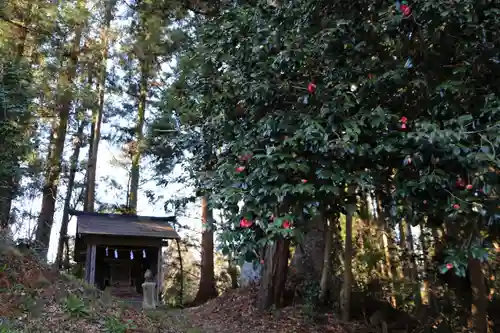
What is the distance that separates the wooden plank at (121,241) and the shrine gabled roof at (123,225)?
0.78 feet

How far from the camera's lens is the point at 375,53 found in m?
4.58

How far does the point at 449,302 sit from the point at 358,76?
6.16 meters

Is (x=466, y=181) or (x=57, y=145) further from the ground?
(x=57, y=145)

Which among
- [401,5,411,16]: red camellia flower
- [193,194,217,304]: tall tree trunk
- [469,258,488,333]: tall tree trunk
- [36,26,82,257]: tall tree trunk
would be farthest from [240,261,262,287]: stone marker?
[401,5,411,16]: red camellia flower

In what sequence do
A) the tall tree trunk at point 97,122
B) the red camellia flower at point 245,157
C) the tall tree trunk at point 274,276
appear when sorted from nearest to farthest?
the red camellia flower at point 245,157 → the tall tree trunk at point 274,276 → the tall tree trunk at point 97,122

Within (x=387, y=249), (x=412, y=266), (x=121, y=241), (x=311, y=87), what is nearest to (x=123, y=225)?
(x=121, y=241)

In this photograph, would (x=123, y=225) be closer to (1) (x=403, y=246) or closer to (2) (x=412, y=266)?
(1) (x=403, y=246)

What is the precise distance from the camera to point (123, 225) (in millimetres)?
13242

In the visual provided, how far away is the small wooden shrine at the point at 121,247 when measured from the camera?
40.3 ft

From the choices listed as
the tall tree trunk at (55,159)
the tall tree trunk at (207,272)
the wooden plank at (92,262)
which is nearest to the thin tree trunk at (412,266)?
the tall tree trunk at (207,272)

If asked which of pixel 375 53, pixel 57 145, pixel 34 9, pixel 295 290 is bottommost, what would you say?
pixel 295 290

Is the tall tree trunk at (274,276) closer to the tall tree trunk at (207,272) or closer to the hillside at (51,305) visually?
the hillside at (51,305)

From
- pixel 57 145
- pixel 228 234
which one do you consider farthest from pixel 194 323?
pixel 57 145

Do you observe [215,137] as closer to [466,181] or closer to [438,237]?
[466,181]
